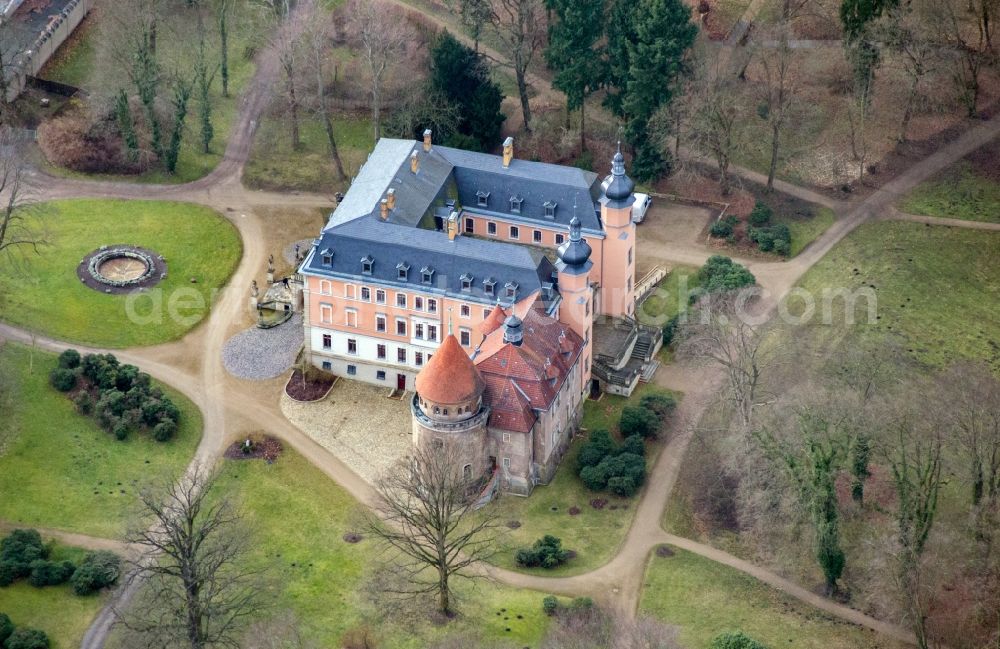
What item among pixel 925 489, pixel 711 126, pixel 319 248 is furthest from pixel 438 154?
pixel 925 489

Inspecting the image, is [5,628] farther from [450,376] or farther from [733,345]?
[733,345]

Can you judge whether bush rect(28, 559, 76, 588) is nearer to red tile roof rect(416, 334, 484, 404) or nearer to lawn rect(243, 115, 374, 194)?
red tile roof rect(416, 334, 484, 404)

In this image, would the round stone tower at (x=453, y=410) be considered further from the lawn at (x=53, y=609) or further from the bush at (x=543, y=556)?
the lawn at (x=53, y=609)

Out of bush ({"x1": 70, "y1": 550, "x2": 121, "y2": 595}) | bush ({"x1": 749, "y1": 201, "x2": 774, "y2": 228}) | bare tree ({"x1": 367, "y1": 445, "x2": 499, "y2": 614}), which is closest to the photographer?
bare tree ({"x1": 367, "y1": 445, "x2": 499, "y2": 614})

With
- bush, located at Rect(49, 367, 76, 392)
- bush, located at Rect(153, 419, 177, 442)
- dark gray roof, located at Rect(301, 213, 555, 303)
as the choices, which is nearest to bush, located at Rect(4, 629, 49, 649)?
bush, located at Rect(153, 419, 177, 442)

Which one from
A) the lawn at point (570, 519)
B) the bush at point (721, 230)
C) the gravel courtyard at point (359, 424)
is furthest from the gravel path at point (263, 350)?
the bush at point (721, 230)

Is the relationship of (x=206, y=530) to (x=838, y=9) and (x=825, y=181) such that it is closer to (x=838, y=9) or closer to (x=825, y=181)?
(x=825, y=181)

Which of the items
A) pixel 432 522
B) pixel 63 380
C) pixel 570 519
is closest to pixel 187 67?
pixel 63 380
